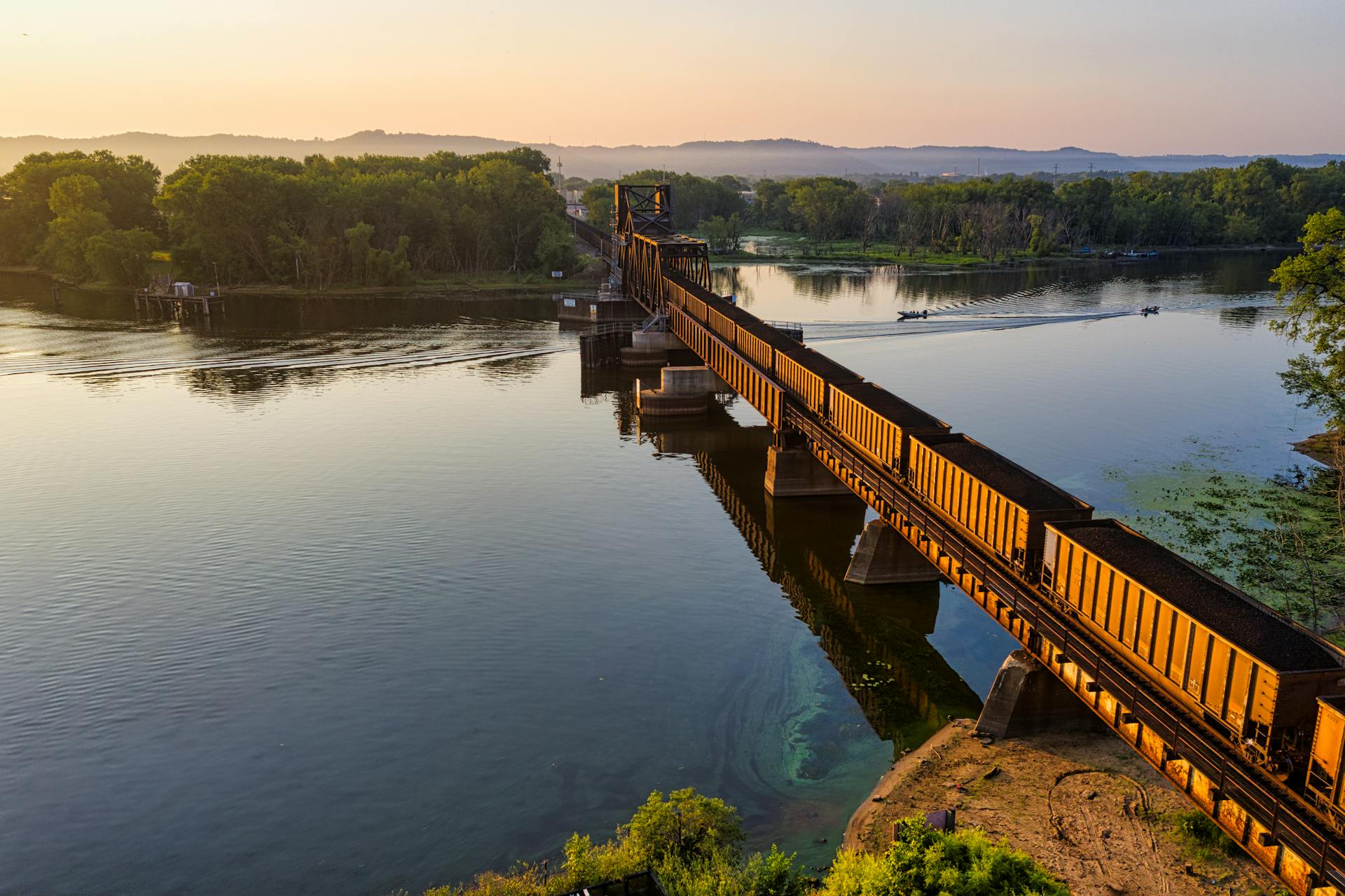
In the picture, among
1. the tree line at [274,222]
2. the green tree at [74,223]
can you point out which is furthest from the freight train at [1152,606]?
the green tree at [74,223]

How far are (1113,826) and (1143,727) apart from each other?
316cm

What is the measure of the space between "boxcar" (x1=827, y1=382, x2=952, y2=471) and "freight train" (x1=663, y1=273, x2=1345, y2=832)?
0.35ft

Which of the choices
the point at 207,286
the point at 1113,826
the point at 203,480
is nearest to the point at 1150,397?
the point at 1113,826

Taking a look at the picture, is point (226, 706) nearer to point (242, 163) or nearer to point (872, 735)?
point (872, 735)

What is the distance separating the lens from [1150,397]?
83.1 m

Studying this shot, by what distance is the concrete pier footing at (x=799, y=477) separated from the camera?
182ft

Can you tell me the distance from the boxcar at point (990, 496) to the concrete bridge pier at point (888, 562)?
427cm

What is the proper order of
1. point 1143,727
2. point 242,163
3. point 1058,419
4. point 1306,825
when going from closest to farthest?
point 1306,825 < point 1143,727 < point 1058,419 < point 242,163

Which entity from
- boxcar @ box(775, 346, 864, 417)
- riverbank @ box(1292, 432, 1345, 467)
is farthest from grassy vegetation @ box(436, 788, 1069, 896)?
riverbank @ box(1292, 432, 1345, 467)

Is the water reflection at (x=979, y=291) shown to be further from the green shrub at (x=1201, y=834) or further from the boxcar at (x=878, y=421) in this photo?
the green shrub at (x=1201, y=834)

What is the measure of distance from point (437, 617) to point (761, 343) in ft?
102

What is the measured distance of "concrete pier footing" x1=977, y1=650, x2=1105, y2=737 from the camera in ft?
93.8

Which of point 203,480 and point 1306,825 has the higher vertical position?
point 1306,825

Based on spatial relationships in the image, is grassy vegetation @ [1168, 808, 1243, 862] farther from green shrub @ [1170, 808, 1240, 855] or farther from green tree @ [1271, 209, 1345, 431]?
green tree @ [1271, 209, 1345, 431]
